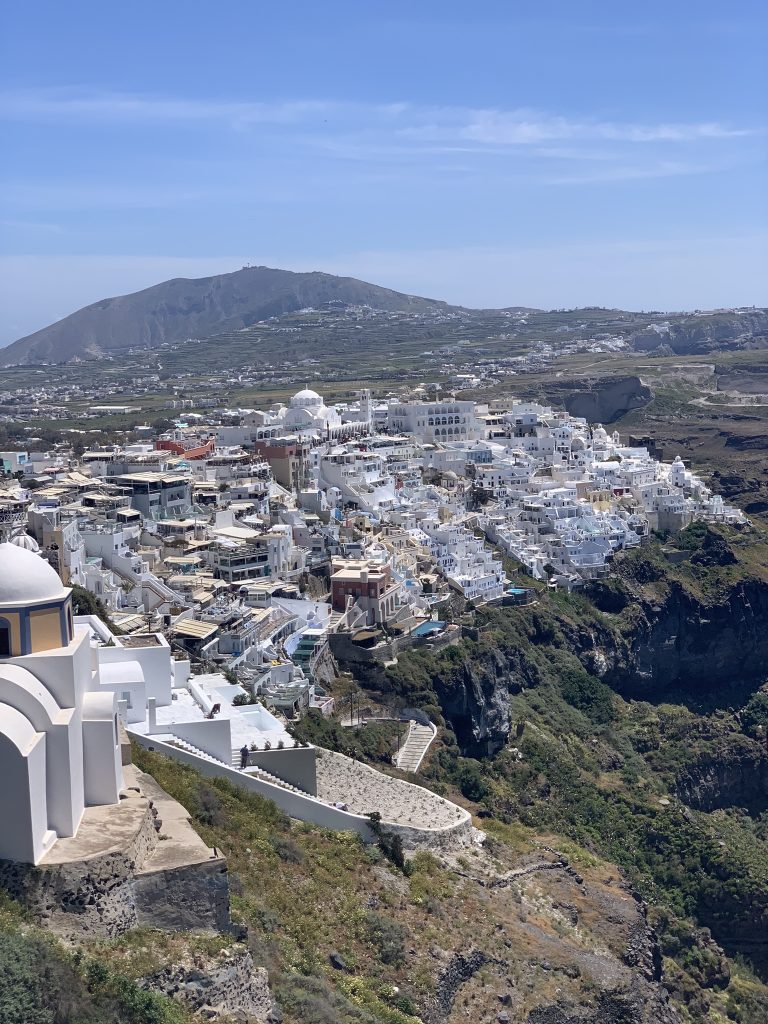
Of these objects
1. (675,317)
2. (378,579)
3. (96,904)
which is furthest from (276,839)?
(675,317)

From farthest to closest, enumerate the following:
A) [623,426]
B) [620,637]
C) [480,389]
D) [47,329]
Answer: [47,329]
[480,389]
[623,426]
[620,637]

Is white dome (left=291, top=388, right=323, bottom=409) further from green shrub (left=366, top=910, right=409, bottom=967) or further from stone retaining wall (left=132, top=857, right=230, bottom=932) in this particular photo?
stone retaining wall (left=132, top=857, right=230, bottom=932)

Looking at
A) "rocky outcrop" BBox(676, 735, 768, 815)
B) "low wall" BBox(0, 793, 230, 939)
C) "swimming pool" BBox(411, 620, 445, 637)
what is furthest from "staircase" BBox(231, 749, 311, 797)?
"rocky outcrop" BBox(676, 735, 768, 815)

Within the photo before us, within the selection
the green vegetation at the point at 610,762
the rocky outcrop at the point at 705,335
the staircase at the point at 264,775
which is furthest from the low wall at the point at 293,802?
the rocky outcrop at the point at 705,335

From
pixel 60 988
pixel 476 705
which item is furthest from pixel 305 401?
pixel 60 988

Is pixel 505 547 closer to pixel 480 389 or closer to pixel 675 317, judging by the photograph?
pixel 480 389

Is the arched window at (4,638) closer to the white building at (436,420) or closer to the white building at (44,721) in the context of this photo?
the white building at (44,721)
